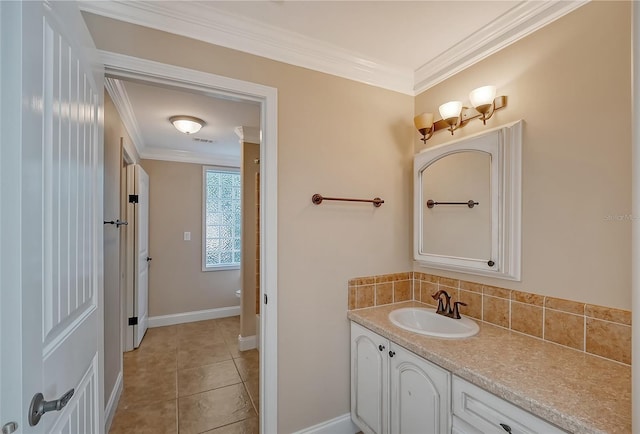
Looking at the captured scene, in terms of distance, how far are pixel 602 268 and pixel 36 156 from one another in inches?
78.9

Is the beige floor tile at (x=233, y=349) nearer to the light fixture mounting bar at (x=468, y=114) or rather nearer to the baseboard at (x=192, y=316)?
the baseboard at (x=192, y=316)

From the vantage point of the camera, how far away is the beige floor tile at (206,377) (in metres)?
2.52

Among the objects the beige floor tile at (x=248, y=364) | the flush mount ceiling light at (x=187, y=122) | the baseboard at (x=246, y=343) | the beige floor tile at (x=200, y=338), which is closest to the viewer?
the beige floor tile at (x=248, y=364)

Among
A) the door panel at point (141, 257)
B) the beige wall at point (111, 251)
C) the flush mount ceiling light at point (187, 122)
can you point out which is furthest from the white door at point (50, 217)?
the door panel at point (141, 257)

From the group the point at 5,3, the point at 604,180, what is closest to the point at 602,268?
the point at 604,180

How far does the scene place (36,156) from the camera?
26.9 inches

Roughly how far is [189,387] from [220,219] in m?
2.59

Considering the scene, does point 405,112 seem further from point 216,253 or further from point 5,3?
point 216,253

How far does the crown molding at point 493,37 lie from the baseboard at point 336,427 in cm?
238

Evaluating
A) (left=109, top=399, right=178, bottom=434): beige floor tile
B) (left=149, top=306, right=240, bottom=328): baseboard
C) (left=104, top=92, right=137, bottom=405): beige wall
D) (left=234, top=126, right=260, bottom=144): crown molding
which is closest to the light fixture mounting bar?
(left=234, top=126, right=260, bottom=144): crown molding

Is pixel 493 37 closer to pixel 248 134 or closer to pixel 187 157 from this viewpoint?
pixel 248 134

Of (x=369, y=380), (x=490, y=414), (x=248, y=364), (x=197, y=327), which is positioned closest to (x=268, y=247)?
(x=369, y=380)

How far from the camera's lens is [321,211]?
A: 1891 mm

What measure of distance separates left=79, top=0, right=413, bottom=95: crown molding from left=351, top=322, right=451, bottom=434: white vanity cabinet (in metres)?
1.72
